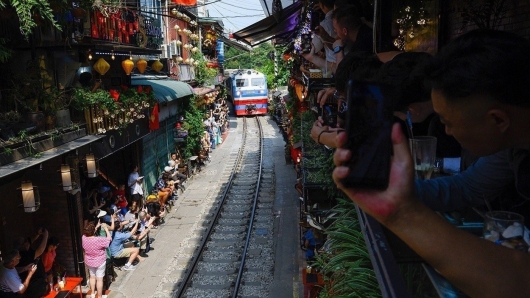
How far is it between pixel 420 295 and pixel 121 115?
10899 millimetres

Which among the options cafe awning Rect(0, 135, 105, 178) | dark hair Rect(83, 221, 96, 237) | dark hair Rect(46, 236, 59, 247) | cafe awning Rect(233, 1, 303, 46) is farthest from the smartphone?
cafe awning Rect(233, 1, 303, 46)

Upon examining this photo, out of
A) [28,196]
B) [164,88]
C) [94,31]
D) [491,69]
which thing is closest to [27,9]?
[28,196]

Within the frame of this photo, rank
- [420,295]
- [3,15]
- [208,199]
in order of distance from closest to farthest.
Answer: [420,295] < [3,15] < [208,199]

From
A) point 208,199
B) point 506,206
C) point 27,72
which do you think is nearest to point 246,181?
point 208,199

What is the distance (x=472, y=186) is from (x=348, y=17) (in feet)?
7.50

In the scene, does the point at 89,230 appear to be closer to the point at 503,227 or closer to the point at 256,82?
the point at 503,227

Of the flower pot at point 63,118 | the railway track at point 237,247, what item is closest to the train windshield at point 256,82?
the railway track at point 237,247

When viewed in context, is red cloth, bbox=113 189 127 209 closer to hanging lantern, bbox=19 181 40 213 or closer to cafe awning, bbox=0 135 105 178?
cafe awning, bbox=0 135 105 178

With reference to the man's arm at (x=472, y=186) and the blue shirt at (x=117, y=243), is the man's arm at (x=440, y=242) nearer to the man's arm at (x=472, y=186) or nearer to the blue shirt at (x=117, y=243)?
the man's arm at (x=472, y=186)

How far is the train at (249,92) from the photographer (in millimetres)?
39188

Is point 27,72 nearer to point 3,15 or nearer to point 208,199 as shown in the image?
point 3,15

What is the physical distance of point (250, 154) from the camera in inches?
1034

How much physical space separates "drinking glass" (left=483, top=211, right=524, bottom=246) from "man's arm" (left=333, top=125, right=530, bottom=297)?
0.50m

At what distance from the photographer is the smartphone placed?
47.0 inches
